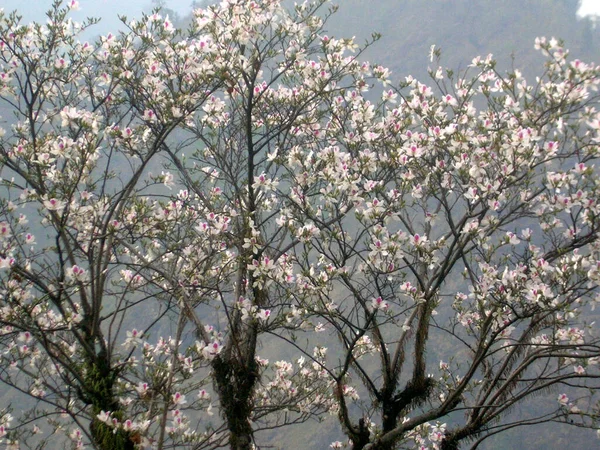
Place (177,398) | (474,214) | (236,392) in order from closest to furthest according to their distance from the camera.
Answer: (177,398)
(474,214)
(236,392)

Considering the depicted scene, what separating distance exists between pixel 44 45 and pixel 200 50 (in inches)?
60.5

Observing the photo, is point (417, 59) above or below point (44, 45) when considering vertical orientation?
above

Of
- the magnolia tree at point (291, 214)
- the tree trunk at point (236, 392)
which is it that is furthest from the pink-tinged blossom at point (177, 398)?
the tree trunk at point (236, 392)

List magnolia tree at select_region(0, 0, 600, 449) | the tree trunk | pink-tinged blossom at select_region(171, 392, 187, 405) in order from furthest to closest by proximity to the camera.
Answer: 1. the tree trunk
2. pink-tinged blossom at select_region(171, 392, 187, 405)
3. magnolia tree at select_region(0, 0, 600, 449)

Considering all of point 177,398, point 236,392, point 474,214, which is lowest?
point 177,398

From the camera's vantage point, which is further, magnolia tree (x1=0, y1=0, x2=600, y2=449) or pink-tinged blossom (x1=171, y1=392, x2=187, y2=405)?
pink-tinged blossom (x1=171, y1=392, x2=187, y2=405)

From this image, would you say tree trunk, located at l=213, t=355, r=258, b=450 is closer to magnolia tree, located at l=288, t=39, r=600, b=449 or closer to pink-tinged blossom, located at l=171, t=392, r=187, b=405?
pink-tinged blossom, located at l=171, t=392, r=187, b=405

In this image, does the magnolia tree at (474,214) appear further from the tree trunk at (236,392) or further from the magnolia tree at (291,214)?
the tree trunk at (236,392)

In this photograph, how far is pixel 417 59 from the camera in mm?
94938

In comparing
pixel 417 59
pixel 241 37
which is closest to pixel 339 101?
pixel 241 37

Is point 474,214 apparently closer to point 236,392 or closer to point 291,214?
point 291,214

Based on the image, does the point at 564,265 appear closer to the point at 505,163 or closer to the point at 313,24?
the point at 505,163

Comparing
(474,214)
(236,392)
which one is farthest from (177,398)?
(474,214)

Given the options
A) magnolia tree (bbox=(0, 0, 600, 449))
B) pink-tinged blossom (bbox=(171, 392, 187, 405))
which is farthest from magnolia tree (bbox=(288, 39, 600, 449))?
pink-tinged blossom (bbox=(171, 392, 187, 405))
